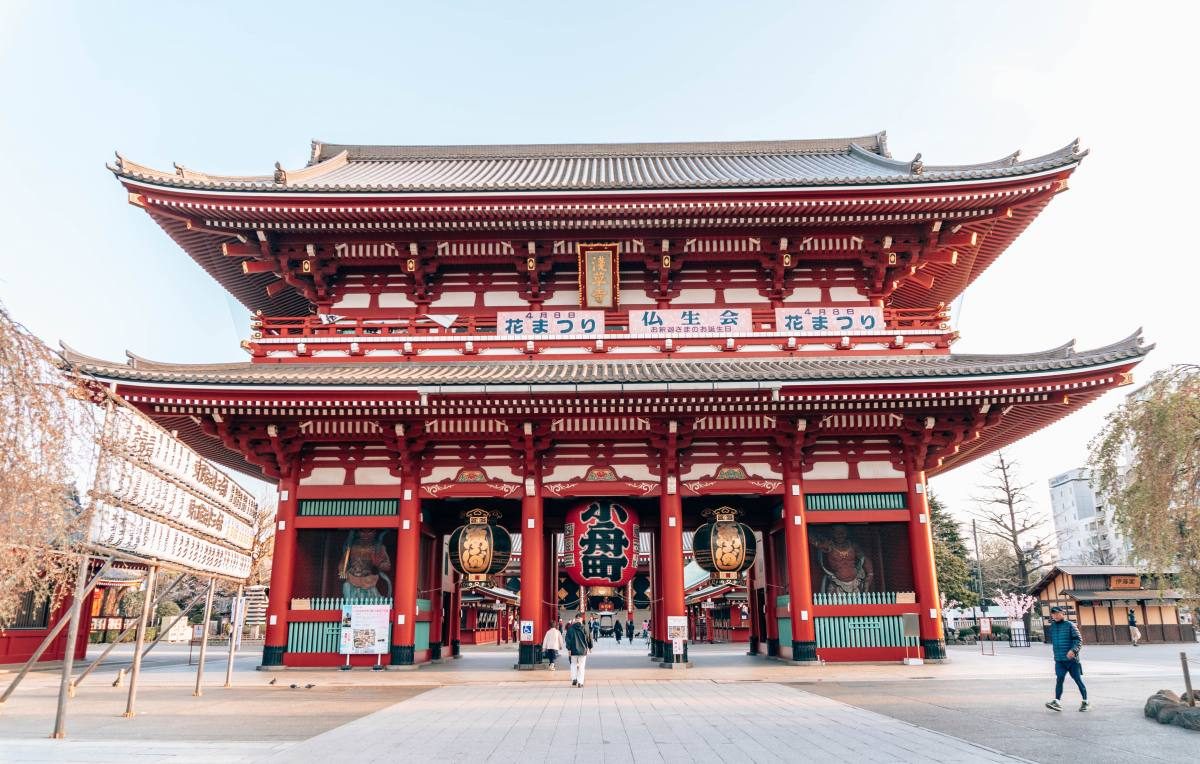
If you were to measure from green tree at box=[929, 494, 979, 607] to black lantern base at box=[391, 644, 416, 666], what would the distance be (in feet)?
105

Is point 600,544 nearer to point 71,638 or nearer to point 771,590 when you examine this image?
point 771,590

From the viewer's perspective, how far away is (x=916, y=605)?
16438mm

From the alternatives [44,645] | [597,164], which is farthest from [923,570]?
[597,164]

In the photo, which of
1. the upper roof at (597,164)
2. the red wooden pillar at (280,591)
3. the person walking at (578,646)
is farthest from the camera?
the upper roof at (597,164)

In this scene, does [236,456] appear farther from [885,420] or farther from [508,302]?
[885,420]

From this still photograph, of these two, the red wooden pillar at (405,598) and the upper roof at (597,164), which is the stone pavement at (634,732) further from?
the upper roof at (597,164)

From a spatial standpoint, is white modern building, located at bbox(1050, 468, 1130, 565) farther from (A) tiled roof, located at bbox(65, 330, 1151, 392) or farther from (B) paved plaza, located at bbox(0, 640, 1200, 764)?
(B) paved plaza, located at bbox(0, 640, 1200, 764)

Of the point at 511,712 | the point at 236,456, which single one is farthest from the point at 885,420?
the point at 236,456

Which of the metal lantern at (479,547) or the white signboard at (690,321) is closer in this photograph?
the metal lantern at (479,547)

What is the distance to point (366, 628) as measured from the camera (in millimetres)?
16125

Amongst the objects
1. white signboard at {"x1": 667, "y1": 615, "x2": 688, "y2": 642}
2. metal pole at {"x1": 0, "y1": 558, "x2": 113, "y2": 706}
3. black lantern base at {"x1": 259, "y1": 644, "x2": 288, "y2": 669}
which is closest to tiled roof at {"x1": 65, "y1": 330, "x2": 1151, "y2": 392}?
white signboard at {"x1": 667, "y1": 615, "x2": 688, "y2": 642}

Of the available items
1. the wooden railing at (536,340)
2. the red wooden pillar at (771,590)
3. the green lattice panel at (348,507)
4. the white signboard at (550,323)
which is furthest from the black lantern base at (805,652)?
the green lattice panel at (348,507)

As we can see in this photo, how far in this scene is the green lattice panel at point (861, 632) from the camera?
1628 centimetres

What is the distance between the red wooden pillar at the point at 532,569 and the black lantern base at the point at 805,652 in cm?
591
